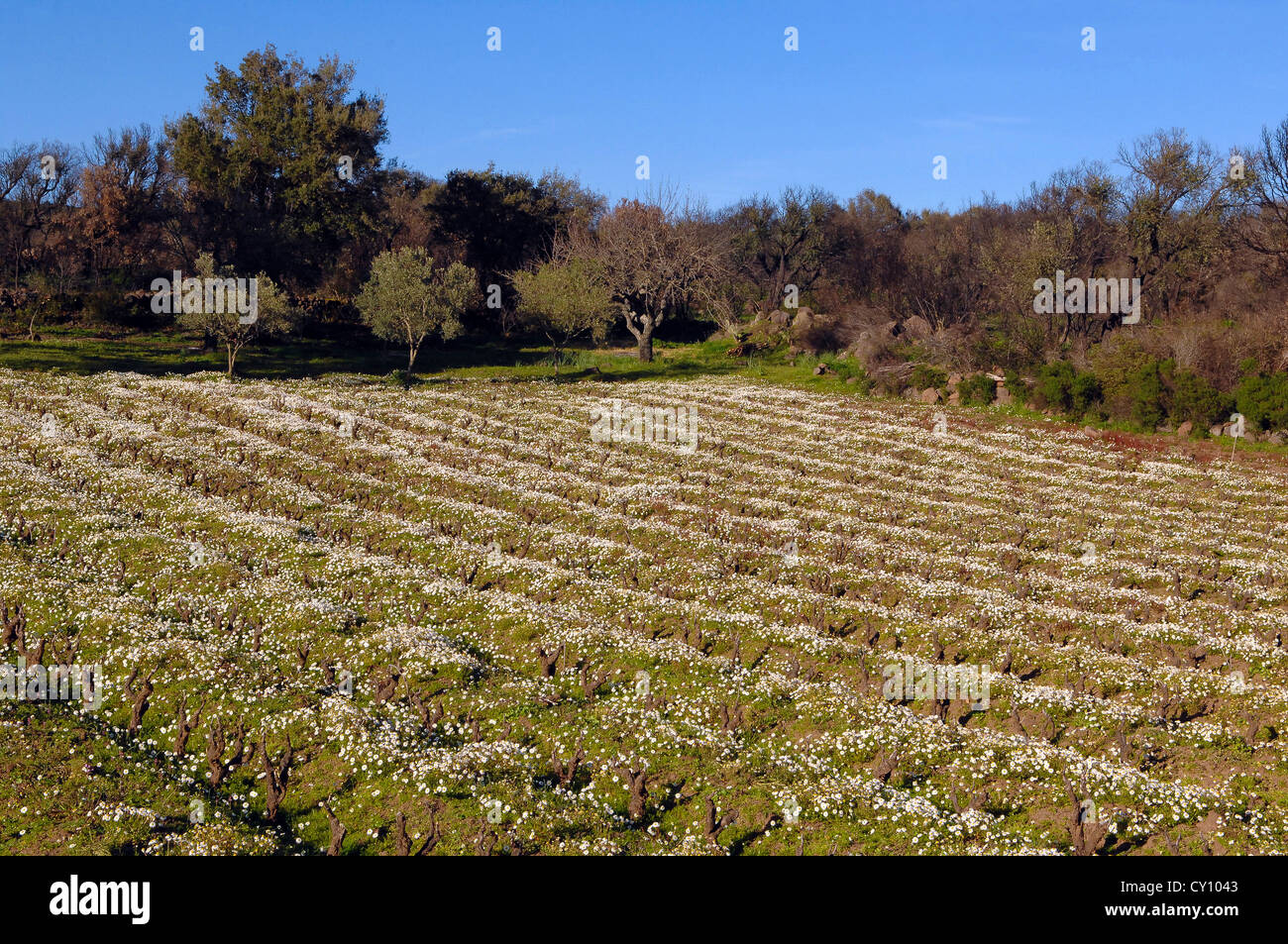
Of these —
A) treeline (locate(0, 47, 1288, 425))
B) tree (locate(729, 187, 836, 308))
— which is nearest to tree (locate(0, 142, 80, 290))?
treeline (locate(0, 47, 1288, 425))

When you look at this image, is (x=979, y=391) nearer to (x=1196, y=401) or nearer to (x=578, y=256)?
(x=1196, y=401)

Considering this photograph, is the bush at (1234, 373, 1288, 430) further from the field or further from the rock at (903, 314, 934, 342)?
the rock at (903, 314, 934, 342)

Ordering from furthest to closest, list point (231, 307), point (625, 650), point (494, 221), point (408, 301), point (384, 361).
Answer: point (494, 221) → point (384, 361) → point (408, 301) → point (231, 307) → point (625, 650)

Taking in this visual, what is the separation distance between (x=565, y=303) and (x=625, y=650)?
47.1 meters

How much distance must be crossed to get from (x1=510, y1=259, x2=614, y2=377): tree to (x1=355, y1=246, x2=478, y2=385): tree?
5902 millimetres

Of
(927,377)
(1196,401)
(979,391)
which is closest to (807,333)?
(927,377)

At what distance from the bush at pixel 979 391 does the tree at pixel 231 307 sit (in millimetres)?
41862

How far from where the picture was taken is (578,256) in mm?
75188

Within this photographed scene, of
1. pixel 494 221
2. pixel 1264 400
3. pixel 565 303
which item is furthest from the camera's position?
pixel 494 221

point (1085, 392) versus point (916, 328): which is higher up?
point (916, 328)

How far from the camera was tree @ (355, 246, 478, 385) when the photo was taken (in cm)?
5962

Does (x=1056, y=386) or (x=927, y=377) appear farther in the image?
(x=927, y=377)

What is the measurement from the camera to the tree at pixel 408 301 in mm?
59625

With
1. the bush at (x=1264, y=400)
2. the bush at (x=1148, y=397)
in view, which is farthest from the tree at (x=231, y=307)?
the bush at (x=1264, y=400)
